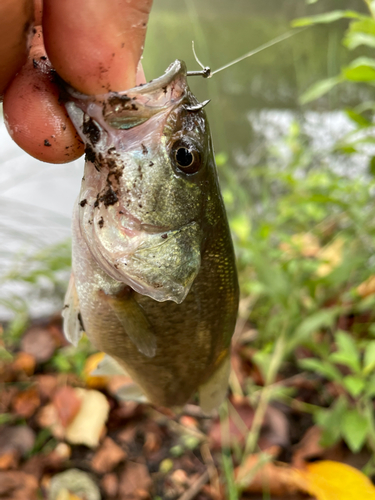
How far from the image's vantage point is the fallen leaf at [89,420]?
197 cm

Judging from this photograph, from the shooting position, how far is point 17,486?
1739 millimetres

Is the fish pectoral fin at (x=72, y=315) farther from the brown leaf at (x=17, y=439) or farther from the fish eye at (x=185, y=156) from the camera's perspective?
the brown leaf at (x=17, y=439)

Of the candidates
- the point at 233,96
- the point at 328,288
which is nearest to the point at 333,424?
the point at 328,288

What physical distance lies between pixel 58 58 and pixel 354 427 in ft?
5.66

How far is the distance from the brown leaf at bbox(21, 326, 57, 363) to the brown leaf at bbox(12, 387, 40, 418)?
229mm

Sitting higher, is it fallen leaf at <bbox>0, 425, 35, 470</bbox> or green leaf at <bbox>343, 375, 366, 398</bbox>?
green leaf at <bbox>343, 375, 366, 398</bbox>

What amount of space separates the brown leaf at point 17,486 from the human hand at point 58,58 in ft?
5.35

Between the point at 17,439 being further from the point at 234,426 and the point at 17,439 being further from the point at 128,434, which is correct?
the point at 234,426

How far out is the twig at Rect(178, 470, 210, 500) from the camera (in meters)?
1.82

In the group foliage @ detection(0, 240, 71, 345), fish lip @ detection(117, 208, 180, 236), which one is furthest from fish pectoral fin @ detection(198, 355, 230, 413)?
foliage @ detection(0, 240, 71, 345)

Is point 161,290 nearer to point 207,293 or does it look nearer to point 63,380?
point 207,293

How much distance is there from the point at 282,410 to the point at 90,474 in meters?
1.13

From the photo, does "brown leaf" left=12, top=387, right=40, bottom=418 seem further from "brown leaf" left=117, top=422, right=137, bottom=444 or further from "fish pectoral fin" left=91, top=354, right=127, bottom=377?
"fish pectoral fin" left=91, top=354, right=127, bottom=377

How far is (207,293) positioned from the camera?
1.08 meters
